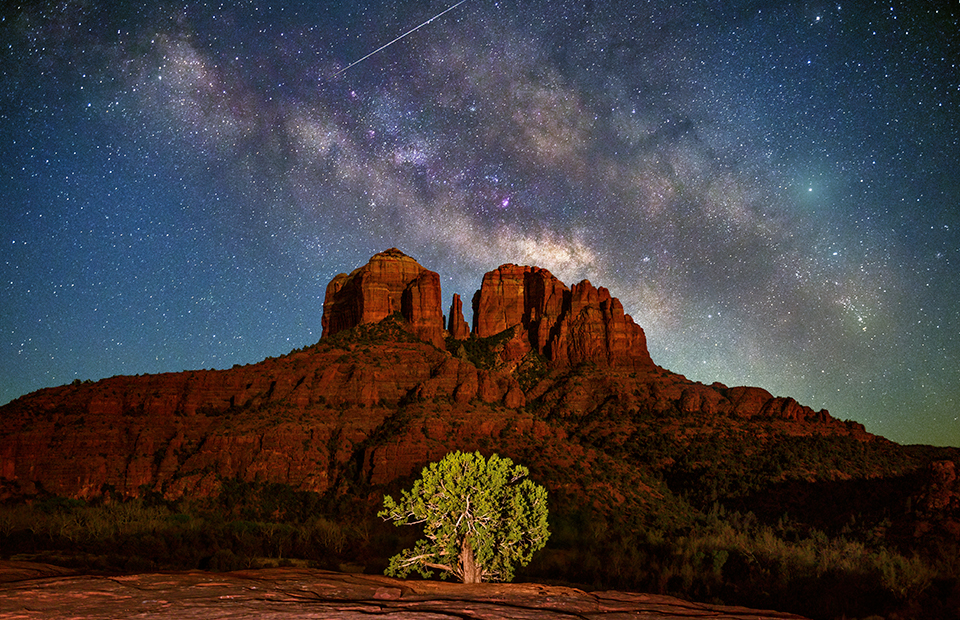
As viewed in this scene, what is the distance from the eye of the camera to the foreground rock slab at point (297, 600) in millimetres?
12047

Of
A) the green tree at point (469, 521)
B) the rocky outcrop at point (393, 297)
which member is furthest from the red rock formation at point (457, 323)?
the green tree at point (469, 521)

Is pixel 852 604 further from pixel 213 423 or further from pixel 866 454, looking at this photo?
pixel 213 423

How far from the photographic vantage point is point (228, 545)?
1435 inches

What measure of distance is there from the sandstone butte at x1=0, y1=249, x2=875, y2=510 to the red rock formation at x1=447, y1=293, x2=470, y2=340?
175 inches

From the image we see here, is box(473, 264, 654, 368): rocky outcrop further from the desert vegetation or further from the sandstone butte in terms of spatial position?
the desert vegetation

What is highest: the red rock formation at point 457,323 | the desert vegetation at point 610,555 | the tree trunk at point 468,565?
the red rock formation at point 457,323

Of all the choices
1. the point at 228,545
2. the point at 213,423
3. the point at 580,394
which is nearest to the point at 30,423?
the point at 213,423

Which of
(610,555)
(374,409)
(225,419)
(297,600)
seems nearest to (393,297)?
(374,409)

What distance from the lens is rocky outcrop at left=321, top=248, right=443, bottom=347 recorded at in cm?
10325

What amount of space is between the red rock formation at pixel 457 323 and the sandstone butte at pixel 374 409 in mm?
4451

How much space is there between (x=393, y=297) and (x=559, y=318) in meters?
36.1

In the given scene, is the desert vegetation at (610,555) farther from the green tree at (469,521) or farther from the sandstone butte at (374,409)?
the sandstone butte at (374,409)

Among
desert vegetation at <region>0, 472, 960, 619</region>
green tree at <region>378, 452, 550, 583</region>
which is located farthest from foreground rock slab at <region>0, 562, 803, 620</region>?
desert vegetation at <region>0, 472, 960, 619</region>

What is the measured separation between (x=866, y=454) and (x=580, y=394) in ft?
134
